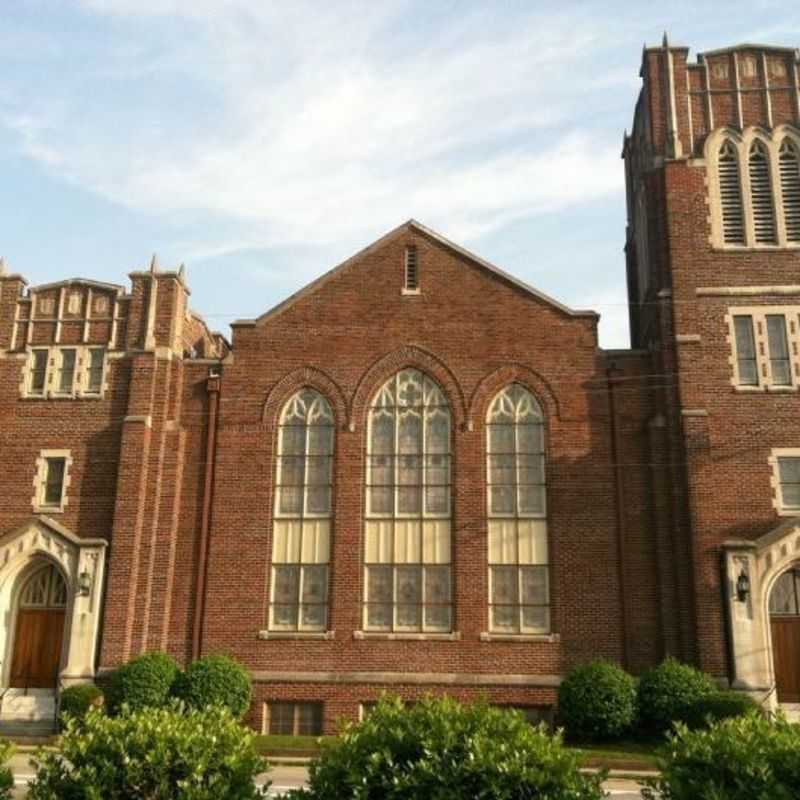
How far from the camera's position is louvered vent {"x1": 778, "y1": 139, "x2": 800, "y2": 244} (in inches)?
963

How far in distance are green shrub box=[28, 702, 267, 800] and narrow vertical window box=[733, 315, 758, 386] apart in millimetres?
17579

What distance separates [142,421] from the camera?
24234mm

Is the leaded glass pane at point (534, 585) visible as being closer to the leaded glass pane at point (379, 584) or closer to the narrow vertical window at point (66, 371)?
the leaded glass pane at point (379, 584)

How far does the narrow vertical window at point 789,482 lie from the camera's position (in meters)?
22.0

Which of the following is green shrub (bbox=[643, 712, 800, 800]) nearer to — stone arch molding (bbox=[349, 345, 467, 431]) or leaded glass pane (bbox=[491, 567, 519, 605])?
leaded glass pane (bbox=[491, 567, 519, 605])

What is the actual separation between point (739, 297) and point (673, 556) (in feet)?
21.6

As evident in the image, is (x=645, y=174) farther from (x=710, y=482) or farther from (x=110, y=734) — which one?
(x=110, y=734)

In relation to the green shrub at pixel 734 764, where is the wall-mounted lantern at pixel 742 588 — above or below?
above

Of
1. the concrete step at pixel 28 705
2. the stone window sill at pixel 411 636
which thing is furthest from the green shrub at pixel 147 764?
Answer: the concrete step at pixel 28 705

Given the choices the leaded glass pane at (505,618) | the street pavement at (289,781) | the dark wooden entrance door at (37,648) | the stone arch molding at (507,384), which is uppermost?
the stone arch molding at (507,384)

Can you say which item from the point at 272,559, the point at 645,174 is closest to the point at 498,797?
the point at 272,559

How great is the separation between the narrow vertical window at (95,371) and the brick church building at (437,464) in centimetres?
7

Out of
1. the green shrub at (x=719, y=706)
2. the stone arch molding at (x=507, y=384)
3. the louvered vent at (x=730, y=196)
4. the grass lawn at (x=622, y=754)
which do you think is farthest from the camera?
the louvered vent at (x=730, y=196)

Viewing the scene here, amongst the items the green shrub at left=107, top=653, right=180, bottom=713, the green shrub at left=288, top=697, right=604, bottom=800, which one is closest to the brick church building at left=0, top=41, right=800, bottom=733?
the green shrub at left=107, top=653, right=180, bottom=713
